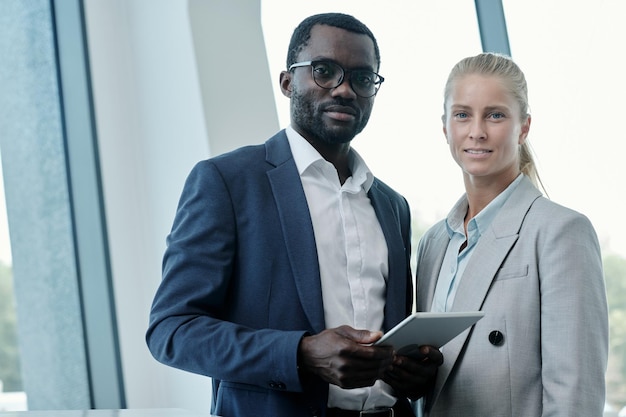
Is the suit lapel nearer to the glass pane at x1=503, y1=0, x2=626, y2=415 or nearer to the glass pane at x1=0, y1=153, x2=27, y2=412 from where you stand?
the glass pane at x1=503, y1=0, x2=626, y2=415

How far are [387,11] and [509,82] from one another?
5.37 ft

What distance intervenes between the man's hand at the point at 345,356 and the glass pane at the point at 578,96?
6.57ft

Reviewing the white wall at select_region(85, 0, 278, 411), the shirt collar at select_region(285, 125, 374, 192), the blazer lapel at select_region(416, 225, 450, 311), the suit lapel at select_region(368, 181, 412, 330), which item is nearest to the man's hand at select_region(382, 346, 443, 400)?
the suit lapel at select_region(368, 181, 412, 330)

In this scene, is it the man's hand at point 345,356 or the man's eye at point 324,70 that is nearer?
the man's hand at point 345,356

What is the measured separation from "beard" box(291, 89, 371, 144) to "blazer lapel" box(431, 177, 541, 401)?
425 millimetres

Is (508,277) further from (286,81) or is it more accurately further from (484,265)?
(286,81)

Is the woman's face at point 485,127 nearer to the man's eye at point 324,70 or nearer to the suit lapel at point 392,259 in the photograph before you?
the suit lapel at point 392,259

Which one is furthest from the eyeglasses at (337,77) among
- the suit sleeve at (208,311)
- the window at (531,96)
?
the window at (531,96)

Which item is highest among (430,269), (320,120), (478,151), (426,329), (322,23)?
(322,23)

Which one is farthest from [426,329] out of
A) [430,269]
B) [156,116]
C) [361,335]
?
[156,116]

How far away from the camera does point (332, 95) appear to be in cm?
212

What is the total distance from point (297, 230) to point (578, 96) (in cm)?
194

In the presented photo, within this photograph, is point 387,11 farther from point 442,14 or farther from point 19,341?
point 19,341

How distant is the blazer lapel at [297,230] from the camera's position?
1.95 m
